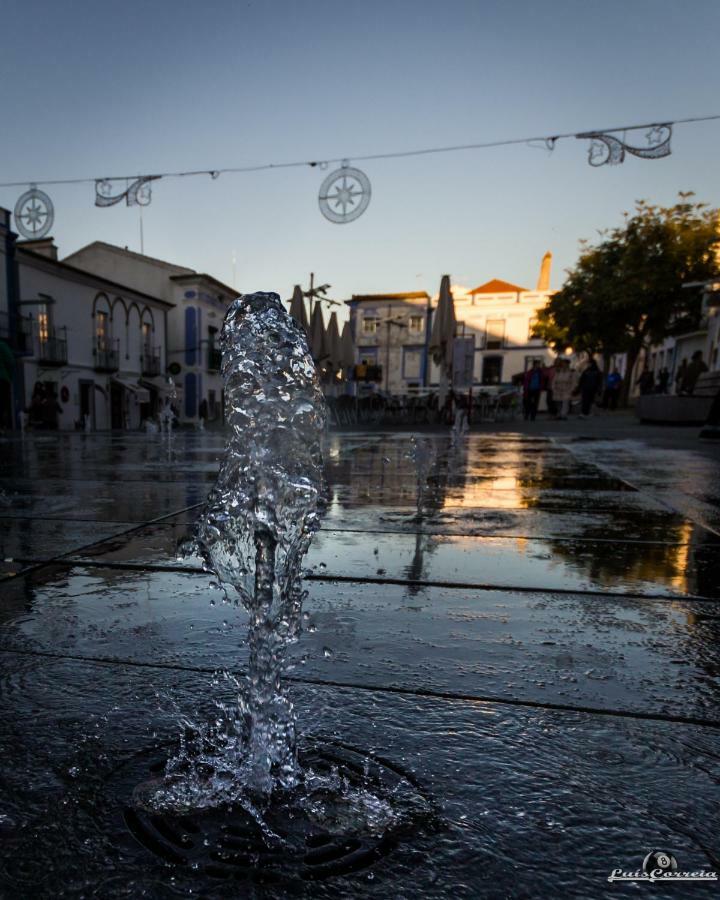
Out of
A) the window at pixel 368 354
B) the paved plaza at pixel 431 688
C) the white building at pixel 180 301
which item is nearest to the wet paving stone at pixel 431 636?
the paved plaza at pixel 431 688

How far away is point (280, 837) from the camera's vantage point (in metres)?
0.84

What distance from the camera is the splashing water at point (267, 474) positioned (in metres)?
1.52

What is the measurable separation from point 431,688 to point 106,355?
29152mm

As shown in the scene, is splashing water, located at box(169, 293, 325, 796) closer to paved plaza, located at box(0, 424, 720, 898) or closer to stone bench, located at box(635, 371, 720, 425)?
paved plaza, located at box(0, 424, 720, 898)

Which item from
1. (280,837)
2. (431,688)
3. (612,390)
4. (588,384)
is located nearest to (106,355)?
(588,384)

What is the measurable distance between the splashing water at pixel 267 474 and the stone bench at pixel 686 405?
13173 millimetres

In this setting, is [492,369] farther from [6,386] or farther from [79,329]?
[6,386]

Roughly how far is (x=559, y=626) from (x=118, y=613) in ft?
4.08

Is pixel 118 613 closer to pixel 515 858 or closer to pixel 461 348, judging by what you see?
pixel 515 858

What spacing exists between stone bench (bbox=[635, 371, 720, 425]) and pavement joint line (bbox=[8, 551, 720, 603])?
12.7 m

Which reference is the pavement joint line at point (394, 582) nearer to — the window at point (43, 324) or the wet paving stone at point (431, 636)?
the wet paving stone at point (431, 636)

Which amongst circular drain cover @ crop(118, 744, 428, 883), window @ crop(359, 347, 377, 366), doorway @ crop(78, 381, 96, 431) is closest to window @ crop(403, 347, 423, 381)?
window @ crop(359, 347, 377, 366)

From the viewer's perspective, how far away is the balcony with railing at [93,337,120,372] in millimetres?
26875

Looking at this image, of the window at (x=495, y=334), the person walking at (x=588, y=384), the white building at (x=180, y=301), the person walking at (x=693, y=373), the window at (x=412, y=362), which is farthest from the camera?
the window at (x=412, y=362)
